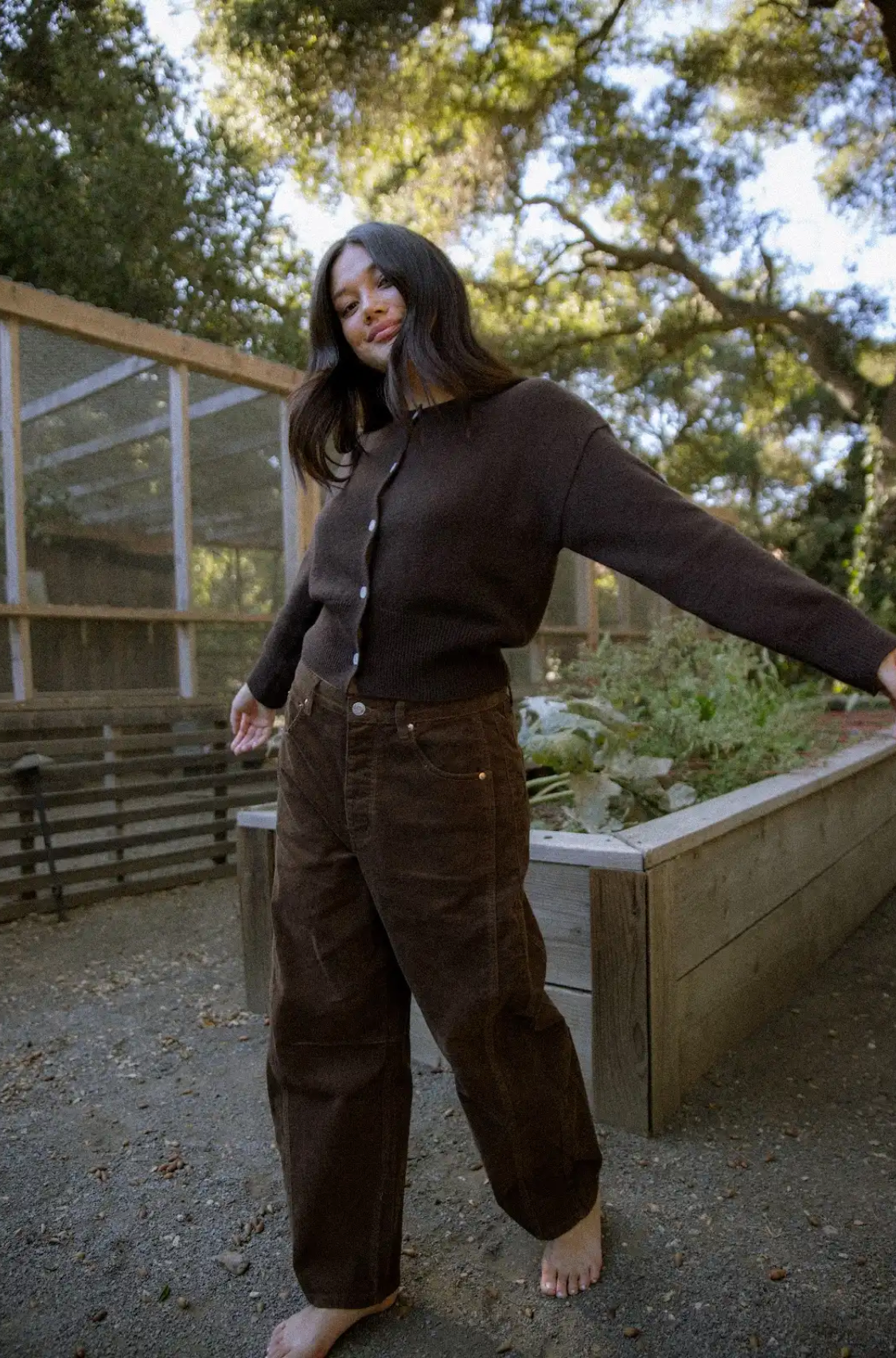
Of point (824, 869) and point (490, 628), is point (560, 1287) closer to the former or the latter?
point (490, 628)

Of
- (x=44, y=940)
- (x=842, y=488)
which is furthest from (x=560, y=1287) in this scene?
(x=842, y=488)

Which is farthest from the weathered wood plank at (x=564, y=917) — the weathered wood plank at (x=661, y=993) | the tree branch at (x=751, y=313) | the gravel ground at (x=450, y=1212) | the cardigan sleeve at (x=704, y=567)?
the tree branch at (x=751, y=313)

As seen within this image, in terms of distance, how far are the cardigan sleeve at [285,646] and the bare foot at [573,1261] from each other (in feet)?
3.25

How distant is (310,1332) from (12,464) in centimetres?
404

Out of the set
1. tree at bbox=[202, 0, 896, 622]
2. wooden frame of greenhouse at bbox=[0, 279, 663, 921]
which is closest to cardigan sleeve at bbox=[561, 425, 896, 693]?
wooden frame of greenhouse at bbox=[0, 279, 663, 921]

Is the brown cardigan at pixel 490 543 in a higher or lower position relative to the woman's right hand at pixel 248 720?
higher

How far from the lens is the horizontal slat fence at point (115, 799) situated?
3.87 meters

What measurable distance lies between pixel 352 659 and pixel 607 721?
155 cm

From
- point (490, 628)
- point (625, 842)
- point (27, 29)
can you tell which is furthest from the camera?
point (27, 29)

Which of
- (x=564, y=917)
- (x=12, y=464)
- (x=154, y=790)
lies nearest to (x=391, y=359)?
(x=564, y=917)

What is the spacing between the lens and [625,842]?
2016 millimetres

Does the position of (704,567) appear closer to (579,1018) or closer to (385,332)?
(385,332)

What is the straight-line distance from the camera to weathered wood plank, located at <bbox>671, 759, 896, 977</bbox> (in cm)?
210

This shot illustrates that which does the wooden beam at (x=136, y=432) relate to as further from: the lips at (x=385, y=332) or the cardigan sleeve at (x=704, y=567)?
the cardigan sleeve at (x=704, y=567)
